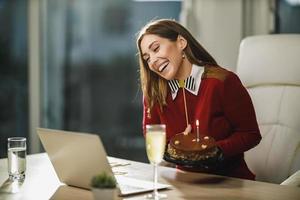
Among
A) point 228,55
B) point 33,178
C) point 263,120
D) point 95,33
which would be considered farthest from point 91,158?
point 95,33

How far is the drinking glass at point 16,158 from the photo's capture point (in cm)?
172

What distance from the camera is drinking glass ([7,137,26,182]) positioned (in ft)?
5.63

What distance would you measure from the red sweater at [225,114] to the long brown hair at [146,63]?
0.20 feet

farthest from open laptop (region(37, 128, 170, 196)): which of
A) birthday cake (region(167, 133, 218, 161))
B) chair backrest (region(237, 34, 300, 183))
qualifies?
chair backrest (region(237, 34, 300, 183))

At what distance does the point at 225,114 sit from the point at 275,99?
0.35 m

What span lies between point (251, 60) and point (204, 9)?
85 cm

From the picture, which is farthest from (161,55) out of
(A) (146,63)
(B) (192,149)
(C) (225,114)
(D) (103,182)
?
(D) (103,182)

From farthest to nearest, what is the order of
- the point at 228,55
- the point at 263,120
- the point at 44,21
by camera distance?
the point at 44,21 → the point at 228,55 → the point at 263,120

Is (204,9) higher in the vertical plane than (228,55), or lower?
higher

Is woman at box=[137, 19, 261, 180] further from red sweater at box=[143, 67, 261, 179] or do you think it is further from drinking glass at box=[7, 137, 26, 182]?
drinking glass at box=[7, 137, 26, 182]

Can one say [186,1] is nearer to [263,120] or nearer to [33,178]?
[263,120]

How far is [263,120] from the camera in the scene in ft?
7.68

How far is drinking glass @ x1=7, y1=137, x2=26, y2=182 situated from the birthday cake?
1.49 ft

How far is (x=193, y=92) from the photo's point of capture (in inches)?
82.4
